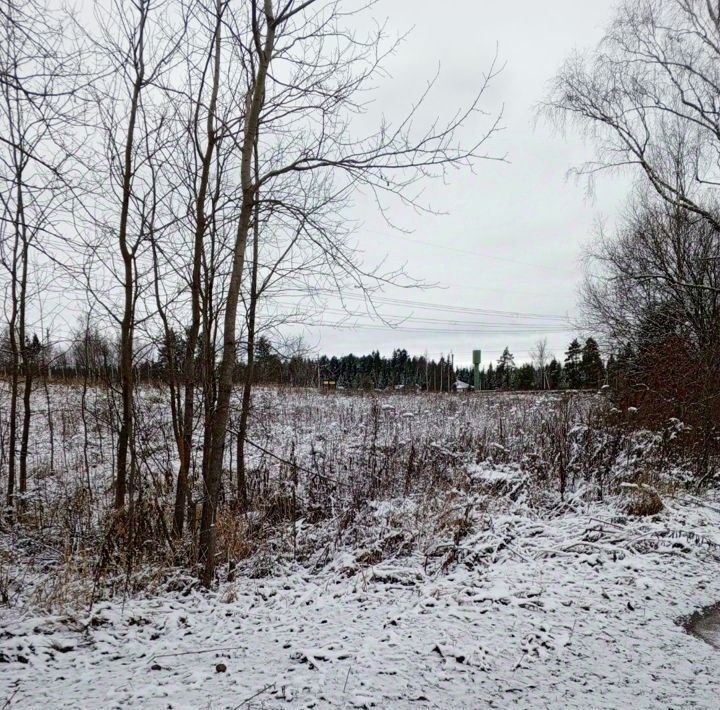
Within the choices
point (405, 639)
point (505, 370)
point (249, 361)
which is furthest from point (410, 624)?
point (505, 370)

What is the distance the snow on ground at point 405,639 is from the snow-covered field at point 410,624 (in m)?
0.01

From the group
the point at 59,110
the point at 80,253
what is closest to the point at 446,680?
the point at 59,110

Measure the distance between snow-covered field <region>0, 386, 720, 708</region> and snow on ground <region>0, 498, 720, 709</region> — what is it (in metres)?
0.01

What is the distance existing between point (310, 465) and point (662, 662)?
656 centimetres

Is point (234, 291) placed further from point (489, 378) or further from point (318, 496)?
point (489, 378)

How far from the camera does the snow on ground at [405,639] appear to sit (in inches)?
102

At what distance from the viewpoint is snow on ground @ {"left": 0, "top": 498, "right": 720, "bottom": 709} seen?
260 cm

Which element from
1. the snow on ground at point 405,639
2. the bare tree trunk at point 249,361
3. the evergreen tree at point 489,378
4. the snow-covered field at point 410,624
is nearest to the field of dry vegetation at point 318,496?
the snow-covered field at point 410,624

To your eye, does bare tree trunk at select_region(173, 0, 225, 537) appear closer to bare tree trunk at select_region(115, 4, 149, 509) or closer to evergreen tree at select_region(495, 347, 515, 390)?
bare tree trunk at select_region(115, 4, 149, 509)

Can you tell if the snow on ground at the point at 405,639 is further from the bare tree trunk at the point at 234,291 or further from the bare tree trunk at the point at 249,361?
the bare tree trunk at the point at 249,361

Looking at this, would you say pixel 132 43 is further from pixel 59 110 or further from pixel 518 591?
pixel 518 591

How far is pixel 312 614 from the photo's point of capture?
3.59 metres

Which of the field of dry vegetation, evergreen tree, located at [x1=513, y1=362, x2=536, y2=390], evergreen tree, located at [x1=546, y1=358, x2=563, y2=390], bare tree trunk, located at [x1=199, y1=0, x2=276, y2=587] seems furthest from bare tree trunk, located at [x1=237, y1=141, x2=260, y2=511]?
evergreen tree, located at [x1=513, y1=362, x2=536, y2=390]

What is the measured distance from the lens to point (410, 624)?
3361 millimetres
